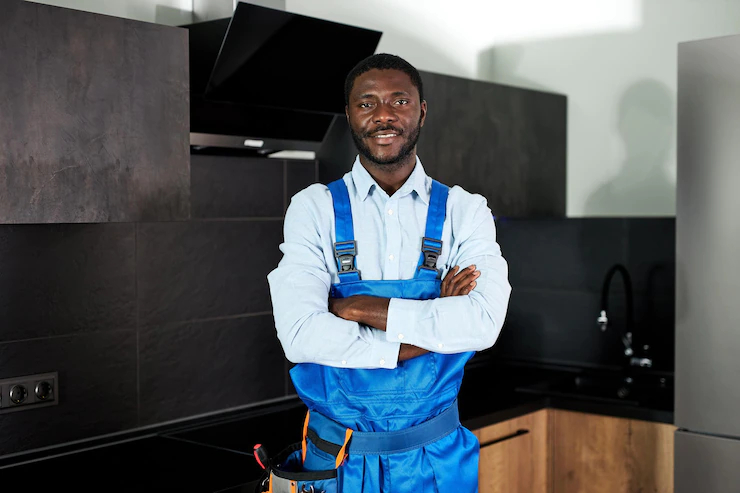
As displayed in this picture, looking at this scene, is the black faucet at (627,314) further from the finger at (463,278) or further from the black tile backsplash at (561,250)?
the finger at (463,278)

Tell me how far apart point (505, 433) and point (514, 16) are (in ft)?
6.18

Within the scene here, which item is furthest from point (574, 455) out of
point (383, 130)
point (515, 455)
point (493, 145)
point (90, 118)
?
point (90, 118)

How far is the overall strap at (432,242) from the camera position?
193 centimetres

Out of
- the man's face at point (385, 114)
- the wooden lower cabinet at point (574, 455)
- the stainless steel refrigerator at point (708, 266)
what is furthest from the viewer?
the wooden lower cabinet at point (574, 455)

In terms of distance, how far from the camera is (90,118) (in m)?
2.15

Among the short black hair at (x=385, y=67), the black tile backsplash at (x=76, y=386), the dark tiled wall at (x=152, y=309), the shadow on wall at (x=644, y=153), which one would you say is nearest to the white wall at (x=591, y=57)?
the shadow on wall at (x=644, y=153)

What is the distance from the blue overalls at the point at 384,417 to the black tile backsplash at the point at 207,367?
98 cm

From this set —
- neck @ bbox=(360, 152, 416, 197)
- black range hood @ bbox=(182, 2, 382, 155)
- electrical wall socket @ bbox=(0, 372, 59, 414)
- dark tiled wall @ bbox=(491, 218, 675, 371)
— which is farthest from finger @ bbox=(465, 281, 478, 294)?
dark tiled wall @ bbox=(491, 218, 675, 371)

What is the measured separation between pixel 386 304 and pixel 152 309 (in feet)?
3.77

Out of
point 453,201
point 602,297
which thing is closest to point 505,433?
point 602,297

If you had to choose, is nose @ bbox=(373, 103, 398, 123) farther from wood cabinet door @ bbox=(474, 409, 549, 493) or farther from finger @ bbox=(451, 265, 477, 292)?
wood cabinet door @ bbox=(474, 409, 549, 493)

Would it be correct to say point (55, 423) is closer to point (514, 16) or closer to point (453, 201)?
point (453, 201)

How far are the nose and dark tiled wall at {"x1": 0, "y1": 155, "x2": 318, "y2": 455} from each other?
109 cm

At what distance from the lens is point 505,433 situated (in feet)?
10.0
